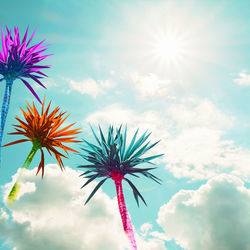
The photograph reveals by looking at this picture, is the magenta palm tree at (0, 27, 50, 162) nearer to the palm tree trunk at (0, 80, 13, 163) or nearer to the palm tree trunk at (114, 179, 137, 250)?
the palm tree trunk at (0, 80, 13, 163)

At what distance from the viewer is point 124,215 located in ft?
41.0

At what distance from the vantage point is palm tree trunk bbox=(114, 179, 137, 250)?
11764mm

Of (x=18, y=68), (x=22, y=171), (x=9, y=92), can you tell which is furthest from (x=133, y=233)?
(x=18, y=68)

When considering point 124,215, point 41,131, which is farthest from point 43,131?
point 124,215

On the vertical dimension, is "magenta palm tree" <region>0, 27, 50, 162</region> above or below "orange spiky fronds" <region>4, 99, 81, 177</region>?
above

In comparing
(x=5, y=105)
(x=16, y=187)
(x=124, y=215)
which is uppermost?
(x=5, y=105)

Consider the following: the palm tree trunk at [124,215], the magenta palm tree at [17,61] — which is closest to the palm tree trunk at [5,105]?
the magenta palm tree at [17,61]

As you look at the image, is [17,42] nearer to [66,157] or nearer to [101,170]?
[66,157]

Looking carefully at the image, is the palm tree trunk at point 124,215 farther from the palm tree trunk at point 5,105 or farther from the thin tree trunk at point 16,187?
the palm tree trunk at point 5,105

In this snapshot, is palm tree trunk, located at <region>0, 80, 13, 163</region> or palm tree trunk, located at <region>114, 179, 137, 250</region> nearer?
palm tree trunk, located at <region>114, 179, 137, 250</region>

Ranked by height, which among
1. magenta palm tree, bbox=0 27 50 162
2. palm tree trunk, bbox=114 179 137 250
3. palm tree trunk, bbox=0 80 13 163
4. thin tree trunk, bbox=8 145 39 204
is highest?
magenta palm tree, bbox=0 27 50 162

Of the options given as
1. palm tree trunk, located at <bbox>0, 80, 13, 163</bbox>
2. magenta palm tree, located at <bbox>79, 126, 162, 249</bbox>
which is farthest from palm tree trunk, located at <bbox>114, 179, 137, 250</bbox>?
palm tree trunk, located at <bbox>0, 80, 13, 163</bbox>

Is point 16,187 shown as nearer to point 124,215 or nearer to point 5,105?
point 5,105

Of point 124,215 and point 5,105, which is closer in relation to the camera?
point 124,215
